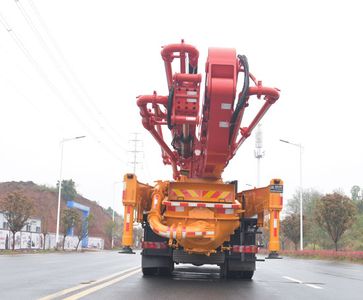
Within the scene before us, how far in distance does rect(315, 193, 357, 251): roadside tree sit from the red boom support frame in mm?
31354

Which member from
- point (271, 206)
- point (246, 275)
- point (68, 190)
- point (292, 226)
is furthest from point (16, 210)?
point (68, 190)

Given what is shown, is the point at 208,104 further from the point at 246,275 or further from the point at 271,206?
the point at 246,275

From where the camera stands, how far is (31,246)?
53.5m

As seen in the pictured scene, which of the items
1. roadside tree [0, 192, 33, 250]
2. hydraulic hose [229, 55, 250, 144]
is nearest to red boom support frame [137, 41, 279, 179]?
hydraulic hose [229, 55, 250, 144]

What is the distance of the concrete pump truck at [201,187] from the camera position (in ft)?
29.5

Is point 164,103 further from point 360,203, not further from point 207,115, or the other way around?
point 360,203

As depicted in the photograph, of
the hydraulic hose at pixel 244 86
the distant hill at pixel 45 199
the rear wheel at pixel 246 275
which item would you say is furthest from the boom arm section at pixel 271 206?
the distant hill at pixel 45 199

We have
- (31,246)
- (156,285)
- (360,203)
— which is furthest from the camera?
(360,203)

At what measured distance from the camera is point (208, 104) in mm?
9062

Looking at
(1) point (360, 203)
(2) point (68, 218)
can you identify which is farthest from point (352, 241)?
(2) point (68, 218)

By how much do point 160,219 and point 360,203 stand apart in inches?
3779

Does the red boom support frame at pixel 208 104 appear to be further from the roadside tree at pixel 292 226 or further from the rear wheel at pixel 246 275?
the roadside tree at pixel 292 226

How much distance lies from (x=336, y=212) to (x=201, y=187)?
30.6 meters

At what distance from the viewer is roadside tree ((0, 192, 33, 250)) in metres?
40.5
